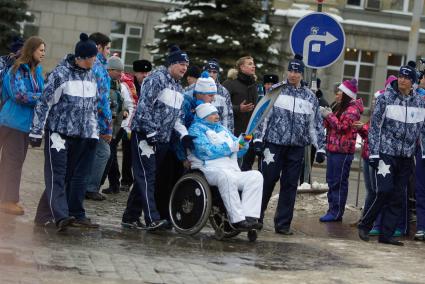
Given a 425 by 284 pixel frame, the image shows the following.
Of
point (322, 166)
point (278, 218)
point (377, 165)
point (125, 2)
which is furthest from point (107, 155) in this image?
point (125, 2)

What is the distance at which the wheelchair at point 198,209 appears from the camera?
11.1 meters

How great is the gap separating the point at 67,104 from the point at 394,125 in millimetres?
3751

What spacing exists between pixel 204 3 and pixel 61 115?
62.0 ft

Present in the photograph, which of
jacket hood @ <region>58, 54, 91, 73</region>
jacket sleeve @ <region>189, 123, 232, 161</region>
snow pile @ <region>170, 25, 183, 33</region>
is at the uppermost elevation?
snow pile @ <region>170, 25, 183, 33</region>

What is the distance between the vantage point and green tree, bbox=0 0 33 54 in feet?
103

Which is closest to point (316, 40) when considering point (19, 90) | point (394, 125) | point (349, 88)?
point (349, 88)

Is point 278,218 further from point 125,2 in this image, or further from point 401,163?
point 125,2

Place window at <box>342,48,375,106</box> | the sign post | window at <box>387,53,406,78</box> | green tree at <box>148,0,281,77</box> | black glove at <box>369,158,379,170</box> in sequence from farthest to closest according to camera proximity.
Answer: window at <box>387,53,406,78</box> < window at <box>342,48,375,106</box> < green tree at <box>148,0,281,77</box> < the sign post < black glove at <box>369,158,379,170</box>

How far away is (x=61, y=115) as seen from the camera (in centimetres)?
1078

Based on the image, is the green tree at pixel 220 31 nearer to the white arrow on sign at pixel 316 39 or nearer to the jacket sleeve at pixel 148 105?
the white arrow on sign at pixel 316 39

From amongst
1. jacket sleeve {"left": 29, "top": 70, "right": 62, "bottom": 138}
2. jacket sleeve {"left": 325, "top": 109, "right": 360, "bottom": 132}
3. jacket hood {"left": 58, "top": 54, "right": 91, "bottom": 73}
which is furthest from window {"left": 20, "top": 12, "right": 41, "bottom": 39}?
jacket sleeve {"left": 29, "top": 70, "right": 62, "bottom": 138}

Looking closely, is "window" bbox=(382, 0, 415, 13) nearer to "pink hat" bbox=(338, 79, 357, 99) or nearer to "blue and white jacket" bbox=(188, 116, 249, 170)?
"pink hat" bbox=(338, 79, 357, 99)

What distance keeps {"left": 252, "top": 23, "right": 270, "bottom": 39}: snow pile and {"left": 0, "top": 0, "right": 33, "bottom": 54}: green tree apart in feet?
23.2

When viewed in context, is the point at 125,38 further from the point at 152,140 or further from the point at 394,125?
the point at 152,140
